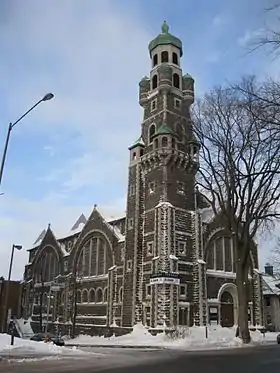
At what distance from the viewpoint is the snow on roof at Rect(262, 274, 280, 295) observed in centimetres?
6147

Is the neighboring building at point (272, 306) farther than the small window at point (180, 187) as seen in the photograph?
Yes

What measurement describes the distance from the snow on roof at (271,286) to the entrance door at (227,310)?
15423 millimetres

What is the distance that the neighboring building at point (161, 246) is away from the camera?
139 feet

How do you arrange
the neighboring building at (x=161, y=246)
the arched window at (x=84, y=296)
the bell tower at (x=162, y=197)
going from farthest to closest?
1. the arched window at (x=84, y=296)
2. the neighboring building at (x=161, y=246)
3. the bell tower at (x=162, y=197)

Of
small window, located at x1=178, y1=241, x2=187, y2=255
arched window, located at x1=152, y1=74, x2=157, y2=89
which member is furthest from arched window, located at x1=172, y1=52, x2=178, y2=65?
small window, located at x1=178, y1=241, x2=187, y2=255

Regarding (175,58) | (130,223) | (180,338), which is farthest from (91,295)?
(175,58)

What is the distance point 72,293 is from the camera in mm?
58000

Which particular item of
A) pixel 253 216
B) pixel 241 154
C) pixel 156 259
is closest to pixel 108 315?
pixel 156 259

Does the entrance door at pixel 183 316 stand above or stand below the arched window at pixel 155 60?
below

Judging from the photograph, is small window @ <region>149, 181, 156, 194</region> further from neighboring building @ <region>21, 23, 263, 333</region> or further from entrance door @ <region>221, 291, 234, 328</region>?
entrance door @ <region>221, 291, 234, 328</region>

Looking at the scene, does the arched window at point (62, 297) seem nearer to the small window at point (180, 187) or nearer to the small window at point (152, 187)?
the small window at point (152, 187)

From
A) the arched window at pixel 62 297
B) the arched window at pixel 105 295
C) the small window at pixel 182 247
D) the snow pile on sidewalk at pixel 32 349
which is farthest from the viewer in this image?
the arched window at pixel 62 297

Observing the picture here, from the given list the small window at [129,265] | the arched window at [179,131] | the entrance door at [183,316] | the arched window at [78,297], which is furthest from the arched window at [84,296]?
the arched window at [179,131]

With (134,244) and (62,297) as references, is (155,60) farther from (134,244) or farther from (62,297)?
(62,297)
